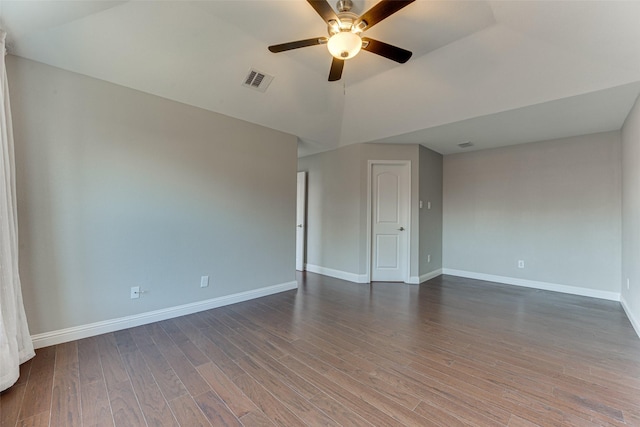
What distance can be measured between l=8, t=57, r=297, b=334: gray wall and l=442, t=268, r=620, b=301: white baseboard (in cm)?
368

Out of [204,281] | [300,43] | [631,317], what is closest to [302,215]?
[204,281]

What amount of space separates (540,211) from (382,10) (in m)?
4.19

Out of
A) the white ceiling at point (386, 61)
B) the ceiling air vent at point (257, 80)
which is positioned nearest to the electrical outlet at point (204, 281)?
the white ceiling at point (386, 61)

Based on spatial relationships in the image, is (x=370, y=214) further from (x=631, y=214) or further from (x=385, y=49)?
(x=631, y=214)

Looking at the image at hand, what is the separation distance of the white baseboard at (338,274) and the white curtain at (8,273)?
373cm

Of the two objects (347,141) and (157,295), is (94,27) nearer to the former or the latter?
(157,295)

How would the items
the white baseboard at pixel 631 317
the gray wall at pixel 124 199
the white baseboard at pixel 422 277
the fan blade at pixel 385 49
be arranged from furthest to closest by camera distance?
the white baseboard at pixel 422 277, the white baseboard at pixel 631 317, the gray wall at pixel 124 199, the fan blade at pixel 385 49

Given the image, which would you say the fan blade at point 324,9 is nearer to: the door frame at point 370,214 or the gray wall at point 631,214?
the door frame at point 370,214

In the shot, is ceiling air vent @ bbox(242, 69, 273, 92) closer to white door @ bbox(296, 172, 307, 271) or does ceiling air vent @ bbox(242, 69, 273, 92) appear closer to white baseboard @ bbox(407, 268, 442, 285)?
white door @ bbox(296, 172, 307, 271)

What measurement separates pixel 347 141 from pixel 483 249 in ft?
10.1

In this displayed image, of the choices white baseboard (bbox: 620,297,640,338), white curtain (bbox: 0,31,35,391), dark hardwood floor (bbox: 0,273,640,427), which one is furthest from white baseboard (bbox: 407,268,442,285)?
white curtain (bbox: 0,31,35,391)

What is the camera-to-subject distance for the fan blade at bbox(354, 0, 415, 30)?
166 centimetres

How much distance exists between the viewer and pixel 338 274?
191 inches

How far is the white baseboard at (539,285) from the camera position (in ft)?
12.4
